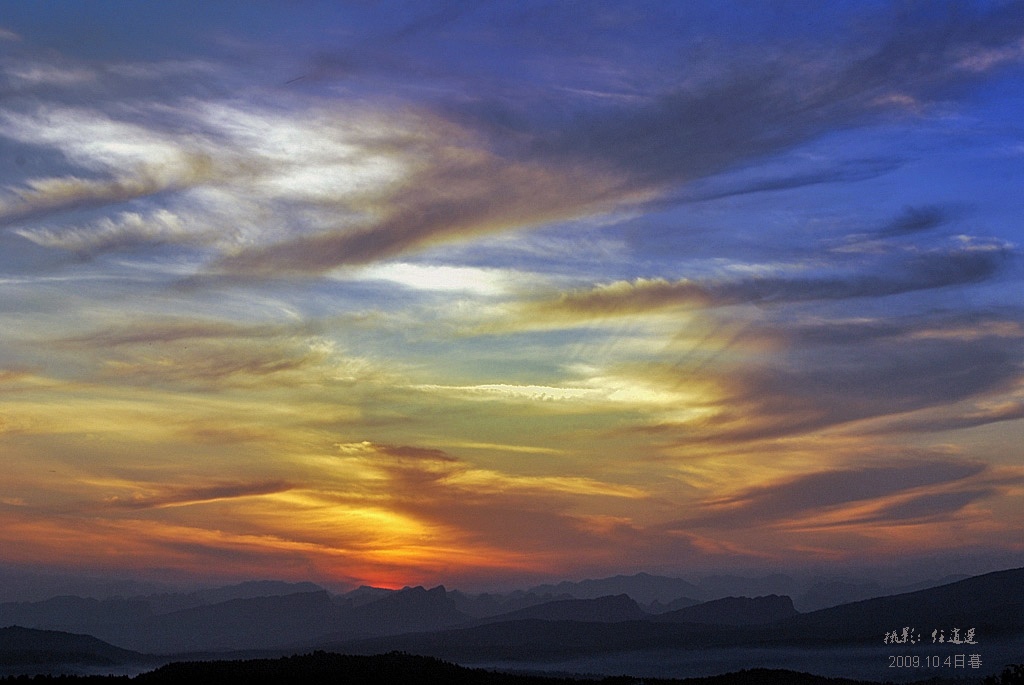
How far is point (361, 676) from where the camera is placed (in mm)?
83438

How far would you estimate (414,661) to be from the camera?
9938cm

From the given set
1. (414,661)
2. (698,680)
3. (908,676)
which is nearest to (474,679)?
(414,661)

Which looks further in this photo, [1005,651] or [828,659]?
[828,659]

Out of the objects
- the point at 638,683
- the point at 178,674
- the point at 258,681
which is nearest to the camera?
the point at 258,681

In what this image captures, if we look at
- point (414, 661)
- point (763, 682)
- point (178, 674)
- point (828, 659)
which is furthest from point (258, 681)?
point (828, 659)

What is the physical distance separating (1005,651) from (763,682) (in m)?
114

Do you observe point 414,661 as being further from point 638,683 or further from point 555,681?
point 638,683

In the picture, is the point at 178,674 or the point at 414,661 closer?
the point at 178,674

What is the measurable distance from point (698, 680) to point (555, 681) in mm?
14088

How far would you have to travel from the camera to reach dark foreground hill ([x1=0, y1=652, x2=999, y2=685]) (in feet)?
260

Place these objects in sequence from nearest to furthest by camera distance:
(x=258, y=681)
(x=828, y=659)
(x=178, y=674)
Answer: (x=258, y=681)
(x=178, y=674)
(x=828, y=659)

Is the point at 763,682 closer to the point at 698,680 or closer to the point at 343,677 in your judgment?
the point at 698,680

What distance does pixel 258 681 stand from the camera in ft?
250

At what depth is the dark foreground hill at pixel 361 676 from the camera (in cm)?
7912
